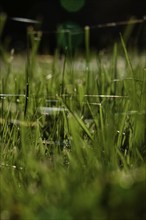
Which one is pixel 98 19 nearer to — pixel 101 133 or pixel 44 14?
pixel 44 14

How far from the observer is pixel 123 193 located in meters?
0.67

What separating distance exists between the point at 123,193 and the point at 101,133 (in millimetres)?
380

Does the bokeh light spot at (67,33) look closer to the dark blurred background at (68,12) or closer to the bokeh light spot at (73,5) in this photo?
the bokeh light spot at (73,5)

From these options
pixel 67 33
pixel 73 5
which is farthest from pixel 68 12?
pixel 67 33

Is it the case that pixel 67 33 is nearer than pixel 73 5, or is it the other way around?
pixel 67 33

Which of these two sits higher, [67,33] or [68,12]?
[68,12]

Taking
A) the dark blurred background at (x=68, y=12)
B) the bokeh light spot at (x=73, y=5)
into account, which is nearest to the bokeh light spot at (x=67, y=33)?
the bokeh light spot at (x=73, y=5)

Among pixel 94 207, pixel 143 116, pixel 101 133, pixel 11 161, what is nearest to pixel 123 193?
pixel 94 207

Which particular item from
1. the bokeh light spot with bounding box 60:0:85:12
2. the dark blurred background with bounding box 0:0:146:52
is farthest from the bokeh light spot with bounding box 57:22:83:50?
the dark blurred background with bounding box 0:0:146:52

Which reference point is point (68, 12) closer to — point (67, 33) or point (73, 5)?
point (73, 5)

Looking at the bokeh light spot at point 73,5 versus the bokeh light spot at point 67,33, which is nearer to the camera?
the bokeh light spot at point 67,33

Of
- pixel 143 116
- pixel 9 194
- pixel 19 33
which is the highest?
pixel 19 33

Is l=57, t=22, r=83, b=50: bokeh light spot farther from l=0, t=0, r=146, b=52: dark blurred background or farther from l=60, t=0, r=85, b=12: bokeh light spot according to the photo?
l=0, t=0, r=146, b=52: dark blurred background

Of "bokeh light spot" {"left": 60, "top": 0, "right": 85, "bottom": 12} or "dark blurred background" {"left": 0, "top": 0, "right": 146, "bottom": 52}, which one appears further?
"dark blurred background" {"left": 0, "top": 0, "right": 146, "bottom": 52}
